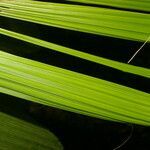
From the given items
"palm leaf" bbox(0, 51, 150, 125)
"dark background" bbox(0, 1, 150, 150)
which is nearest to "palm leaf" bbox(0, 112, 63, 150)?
"dark background" bbox(0, 1, 150, 150)

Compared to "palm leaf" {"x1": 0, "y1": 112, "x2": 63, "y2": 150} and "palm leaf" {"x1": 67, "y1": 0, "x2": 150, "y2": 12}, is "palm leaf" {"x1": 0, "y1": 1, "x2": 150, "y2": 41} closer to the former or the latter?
"palm leaf" {"x1": 67, "y1": 0, "x2": 150, "y2": 12}

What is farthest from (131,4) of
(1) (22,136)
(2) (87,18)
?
(1) (22,136)

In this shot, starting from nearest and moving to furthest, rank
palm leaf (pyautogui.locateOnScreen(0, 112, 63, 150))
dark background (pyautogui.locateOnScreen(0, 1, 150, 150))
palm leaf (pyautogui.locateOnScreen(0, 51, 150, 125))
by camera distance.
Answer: palm leaf (pyautogui.locateOnScreen(0, 51, 150, 125)) < palm leaf (pyautogui.locateOnScreen(0, 112, 63, 150)) < dark background (pyautogui.locateOnScreen(0, 1, 150, 150))

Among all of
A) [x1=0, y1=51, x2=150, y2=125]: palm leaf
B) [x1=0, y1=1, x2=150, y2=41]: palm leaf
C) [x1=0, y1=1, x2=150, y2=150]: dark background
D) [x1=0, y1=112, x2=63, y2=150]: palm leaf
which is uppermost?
[x1=0, y1=1, x2=150, y2=150]: dark background

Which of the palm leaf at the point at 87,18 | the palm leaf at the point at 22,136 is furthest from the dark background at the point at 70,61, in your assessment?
the palm leaf at the point at 87,18

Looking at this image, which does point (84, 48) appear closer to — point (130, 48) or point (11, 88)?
point (130, 48)

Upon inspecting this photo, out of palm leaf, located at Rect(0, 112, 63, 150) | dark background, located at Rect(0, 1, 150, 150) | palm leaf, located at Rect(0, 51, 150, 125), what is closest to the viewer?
palm leaf, located at Rect(0, 51, 150, 125)
